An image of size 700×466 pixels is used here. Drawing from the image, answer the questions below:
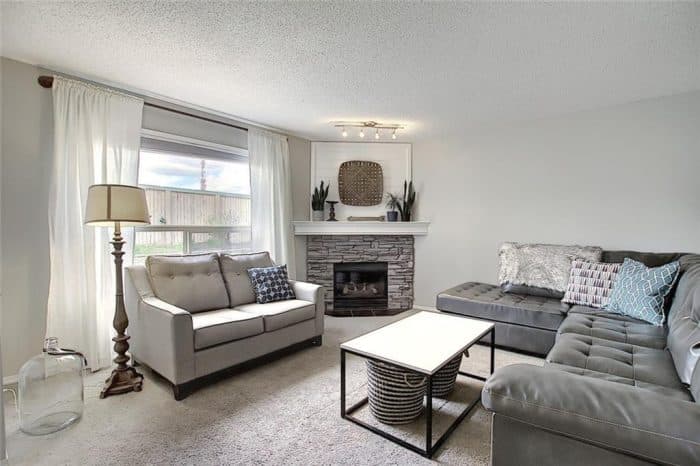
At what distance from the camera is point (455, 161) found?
179 inches

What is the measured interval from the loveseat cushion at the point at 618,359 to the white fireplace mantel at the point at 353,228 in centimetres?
268

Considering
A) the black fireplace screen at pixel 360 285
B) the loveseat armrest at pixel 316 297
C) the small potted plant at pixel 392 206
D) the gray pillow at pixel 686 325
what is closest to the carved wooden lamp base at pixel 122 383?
the loveseat armrest at pixel 316 297

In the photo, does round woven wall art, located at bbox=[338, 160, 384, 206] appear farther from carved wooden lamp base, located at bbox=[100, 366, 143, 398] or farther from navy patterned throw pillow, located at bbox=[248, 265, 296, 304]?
carved wooden lamp base, located at bbox=[100, 366, 143, 398]

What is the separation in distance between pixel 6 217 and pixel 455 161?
4.49 meters

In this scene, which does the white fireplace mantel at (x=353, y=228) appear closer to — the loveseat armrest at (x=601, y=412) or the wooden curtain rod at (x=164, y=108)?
the wooden curtain rod at (x=164, y=108)

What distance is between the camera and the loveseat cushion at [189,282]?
2.84 metres

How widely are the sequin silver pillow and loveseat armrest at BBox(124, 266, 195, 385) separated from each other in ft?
10.1

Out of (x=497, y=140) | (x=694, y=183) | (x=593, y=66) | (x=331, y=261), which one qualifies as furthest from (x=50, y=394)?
(x=694, y=183)

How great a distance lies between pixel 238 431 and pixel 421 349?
1.18 meters

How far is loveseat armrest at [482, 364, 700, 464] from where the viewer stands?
1002 millimetres

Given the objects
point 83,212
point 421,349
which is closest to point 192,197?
point 83,212

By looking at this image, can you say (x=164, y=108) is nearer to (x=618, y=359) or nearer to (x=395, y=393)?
(x=395, y=393)

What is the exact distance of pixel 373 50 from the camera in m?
2.35

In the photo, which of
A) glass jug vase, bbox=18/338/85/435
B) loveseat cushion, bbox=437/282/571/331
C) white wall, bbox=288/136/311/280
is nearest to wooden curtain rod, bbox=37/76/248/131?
white wall, bbox=288/136/311/280
